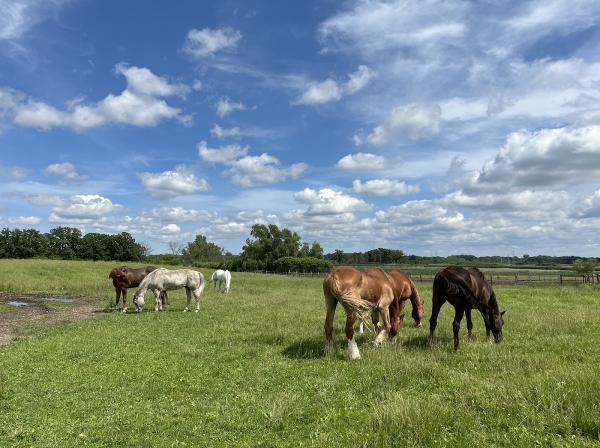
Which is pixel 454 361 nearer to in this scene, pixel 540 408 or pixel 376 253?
pixel 540 408

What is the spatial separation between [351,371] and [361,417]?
2412mm

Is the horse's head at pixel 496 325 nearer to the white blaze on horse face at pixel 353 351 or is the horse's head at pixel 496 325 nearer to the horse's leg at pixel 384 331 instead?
the horse's leg at pixel 384 331

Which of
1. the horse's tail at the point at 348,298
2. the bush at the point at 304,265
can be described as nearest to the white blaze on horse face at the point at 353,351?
the horse's tail at the point at 348,298

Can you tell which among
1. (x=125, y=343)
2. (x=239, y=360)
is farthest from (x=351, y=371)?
(x=125, y=343)

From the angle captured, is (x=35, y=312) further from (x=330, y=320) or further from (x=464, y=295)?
(x=464, y=295)

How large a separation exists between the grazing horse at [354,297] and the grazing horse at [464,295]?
49.8 inches

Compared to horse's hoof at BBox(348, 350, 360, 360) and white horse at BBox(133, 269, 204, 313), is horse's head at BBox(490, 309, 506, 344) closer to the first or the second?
horse's hoof at BBox(348, 350, 360, 360)

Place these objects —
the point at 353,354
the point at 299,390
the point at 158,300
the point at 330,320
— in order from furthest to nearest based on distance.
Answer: the point at 158,300 < the point at 330,320 < the point at 353,354 < the point at 299,390

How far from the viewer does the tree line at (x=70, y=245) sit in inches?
4368

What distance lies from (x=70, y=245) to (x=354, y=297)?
133534mm

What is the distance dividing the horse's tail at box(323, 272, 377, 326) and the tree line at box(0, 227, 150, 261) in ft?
381

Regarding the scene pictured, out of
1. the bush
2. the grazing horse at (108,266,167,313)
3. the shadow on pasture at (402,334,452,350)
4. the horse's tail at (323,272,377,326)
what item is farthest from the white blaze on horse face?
the bush

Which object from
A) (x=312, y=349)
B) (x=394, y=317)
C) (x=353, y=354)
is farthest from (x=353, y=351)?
(x=394, y=317)

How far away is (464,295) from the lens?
1030 centimetres
